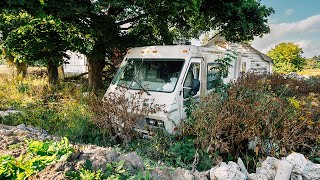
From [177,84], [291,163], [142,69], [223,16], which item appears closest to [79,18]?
[142,69]

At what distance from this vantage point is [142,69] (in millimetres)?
6656

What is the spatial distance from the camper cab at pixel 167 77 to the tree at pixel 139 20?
1785 mm

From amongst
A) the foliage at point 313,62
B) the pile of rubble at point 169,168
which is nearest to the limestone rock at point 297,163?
the pile of rubble at point 169,168

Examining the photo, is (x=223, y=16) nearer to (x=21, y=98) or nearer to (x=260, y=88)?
(x=260, y=88)

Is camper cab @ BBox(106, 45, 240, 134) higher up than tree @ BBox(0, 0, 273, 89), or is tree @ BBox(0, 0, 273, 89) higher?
tree @ BBox(0, 0, 273, 89)

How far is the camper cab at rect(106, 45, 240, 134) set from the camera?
18.6 feet

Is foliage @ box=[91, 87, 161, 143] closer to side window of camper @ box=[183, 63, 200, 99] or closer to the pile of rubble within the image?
side window of camper @ box=[183, 63, 200, 99]

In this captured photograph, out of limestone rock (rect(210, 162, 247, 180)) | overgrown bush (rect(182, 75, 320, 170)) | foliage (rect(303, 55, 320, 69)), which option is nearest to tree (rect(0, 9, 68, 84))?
overgrown bush (rect(182, 75, 320, 170))

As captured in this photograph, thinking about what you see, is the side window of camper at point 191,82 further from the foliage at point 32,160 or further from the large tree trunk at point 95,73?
the large tree trunk at point 95,73

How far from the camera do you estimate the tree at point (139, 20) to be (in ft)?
24.5

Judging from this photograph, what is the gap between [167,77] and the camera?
6.28m

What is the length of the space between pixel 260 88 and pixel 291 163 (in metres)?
3.06

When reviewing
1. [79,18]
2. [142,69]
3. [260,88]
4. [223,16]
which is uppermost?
[223,16]

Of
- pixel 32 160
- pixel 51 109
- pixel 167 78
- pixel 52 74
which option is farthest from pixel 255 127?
pixel 52 74
